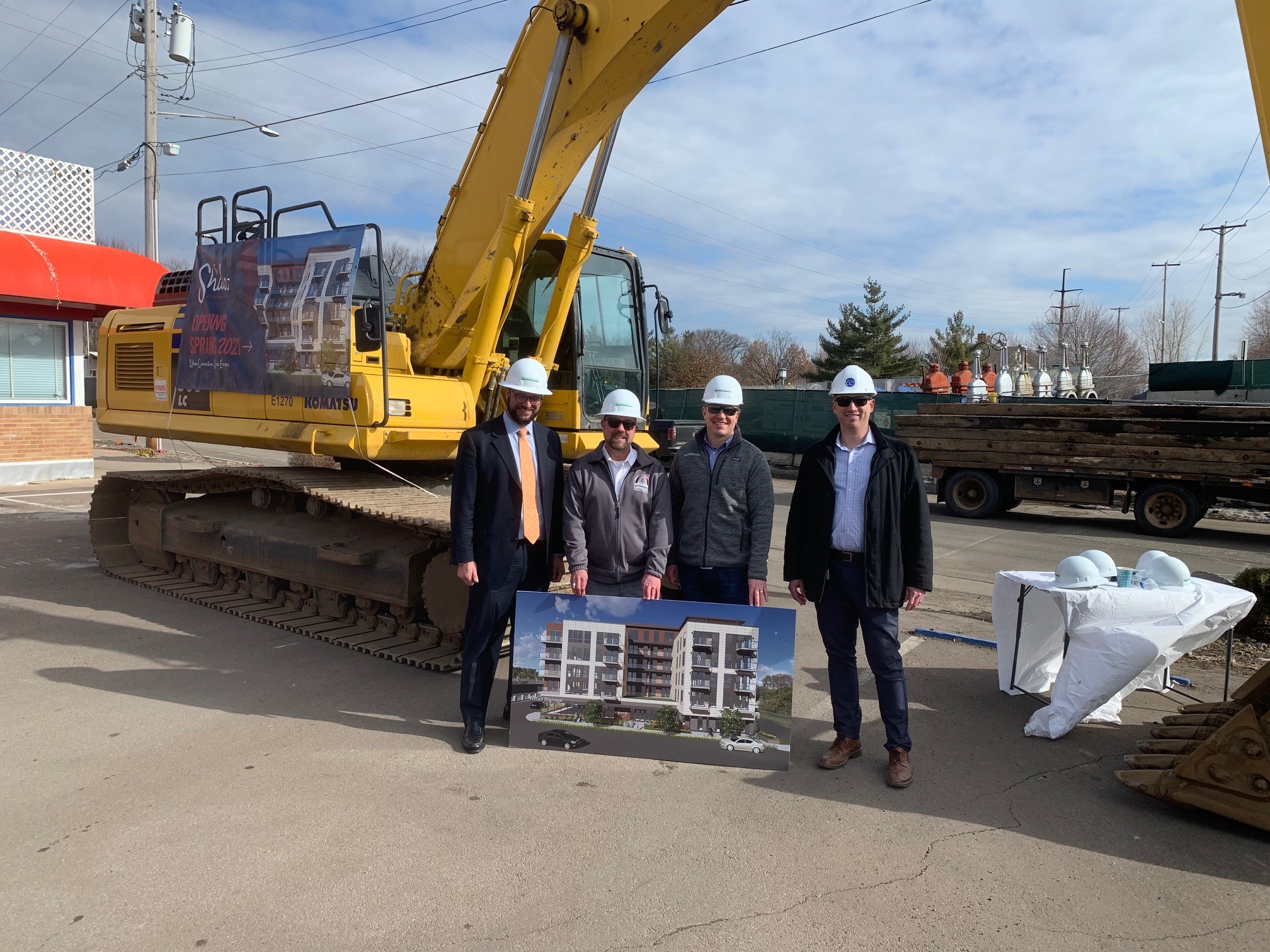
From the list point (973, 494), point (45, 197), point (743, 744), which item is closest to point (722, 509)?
point (743, 744)

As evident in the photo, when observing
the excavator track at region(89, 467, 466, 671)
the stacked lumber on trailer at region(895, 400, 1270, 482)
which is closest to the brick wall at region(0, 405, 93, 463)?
the excavator track at region(89, 467, 466, 671)

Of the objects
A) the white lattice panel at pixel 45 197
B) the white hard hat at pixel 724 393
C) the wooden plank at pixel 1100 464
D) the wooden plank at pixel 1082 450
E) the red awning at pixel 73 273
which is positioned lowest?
the wooden plank at pixel 1100 464

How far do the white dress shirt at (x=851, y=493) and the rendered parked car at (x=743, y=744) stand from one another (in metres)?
1.02

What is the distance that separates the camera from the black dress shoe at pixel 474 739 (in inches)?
176

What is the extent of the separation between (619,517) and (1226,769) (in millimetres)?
2877

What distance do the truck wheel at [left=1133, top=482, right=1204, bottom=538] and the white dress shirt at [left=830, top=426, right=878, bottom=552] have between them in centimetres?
1114

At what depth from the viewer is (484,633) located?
4.66 m

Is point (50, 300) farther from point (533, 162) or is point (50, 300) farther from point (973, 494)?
point (973, 494)

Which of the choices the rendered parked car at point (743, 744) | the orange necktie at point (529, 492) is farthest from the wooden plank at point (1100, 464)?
the orange necktie at point (529, 492)

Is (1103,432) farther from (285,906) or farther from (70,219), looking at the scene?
(70,219)

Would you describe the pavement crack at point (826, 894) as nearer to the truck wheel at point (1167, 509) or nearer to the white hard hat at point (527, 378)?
the white hard hat at point (527, 378)

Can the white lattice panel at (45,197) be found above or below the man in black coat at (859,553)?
above

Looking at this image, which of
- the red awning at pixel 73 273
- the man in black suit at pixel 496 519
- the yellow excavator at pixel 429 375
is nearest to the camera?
Result: the man in black suit at pixel 496 519

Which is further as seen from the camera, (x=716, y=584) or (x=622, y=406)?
(x=716, y=584)
